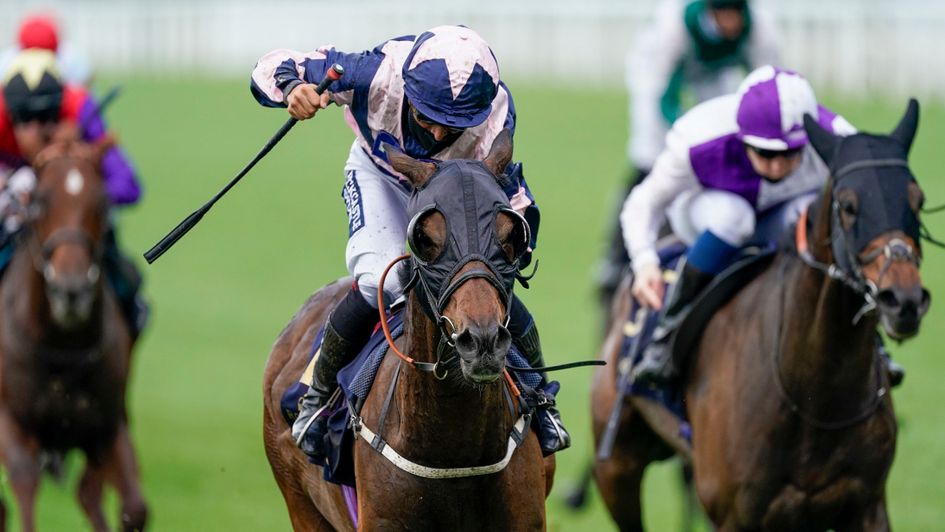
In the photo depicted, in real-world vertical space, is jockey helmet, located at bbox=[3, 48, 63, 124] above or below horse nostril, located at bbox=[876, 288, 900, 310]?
below

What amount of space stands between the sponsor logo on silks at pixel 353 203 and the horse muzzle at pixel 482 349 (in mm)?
1191

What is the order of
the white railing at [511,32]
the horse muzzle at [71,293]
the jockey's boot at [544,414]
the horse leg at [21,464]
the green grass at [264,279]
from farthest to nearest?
the white railing at [511,32] < the green grass at [264,279] < the horse leg at [21,464] < the horse muzzle at [71,293] < the jockey's boot at [544,414]

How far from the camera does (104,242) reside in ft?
28.0

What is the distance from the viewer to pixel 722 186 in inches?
283

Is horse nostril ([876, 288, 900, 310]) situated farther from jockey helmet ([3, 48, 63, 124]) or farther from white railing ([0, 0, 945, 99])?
white railing ([0, 0, 945, 99])

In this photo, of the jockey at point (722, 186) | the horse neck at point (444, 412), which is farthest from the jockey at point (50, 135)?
the horse neck at point (444, 412)

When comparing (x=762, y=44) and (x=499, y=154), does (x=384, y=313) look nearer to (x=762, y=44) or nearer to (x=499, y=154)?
(x=499, y=154)

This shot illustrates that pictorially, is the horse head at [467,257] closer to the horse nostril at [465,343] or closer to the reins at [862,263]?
the horse nostril at [465,343]

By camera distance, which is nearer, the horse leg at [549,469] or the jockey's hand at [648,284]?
the horse leg at [549,469]

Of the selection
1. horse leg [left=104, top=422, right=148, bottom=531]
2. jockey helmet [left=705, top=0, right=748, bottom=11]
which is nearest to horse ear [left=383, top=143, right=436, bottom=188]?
horse leg [left=104, top=422, right=148, bottom=531]

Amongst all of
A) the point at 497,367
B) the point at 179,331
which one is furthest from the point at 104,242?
the point at 179,331

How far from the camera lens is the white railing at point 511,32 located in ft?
81.5

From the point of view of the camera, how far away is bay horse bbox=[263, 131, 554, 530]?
4.33m

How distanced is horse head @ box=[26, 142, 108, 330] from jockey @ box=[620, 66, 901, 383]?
2.41m
